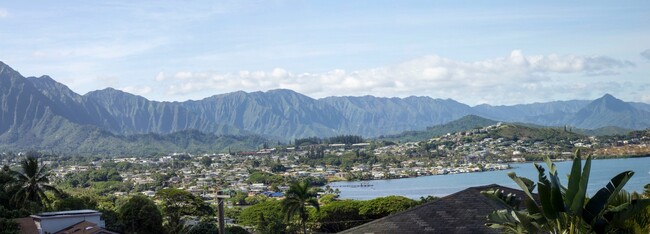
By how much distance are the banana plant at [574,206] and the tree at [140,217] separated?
132 feet

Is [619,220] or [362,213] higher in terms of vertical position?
[619,220]

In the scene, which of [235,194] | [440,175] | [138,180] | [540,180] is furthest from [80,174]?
[540,180]

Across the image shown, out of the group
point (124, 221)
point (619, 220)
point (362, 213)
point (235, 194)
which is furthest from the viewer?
point (235, 194)

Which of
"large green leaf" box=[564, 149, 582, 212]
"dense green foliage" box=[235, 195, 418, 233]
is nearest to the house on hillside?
"dense green foliage" box=[235, 195, 418, 233]

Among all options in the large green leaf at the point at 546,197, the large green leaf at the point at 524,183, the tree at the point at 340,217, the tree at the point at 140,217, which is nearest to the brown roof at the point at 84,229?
the tree at the point at 140,217

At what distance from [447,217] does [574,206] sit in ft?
17.4

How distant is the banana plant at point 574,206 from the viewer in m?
9.66

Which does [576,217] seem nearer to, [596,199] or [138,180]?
[596,199]

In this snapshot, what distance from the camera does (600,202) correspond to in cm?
999

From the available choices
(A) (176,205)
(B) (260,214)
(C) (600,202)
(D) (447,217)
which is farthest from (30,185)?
(C) (600,202)

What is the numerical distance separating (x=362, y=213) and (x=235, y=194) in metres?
61.7

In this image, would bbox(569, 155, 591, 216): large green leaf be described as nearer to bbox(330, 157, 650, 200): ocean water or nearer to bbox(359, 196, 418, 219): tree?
bbox(359, 196, 418, 219): tree

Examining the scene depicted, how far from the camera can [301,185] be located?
48.1m

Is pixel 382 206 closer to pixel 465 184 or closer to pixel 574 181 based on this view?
pixel 574 181
